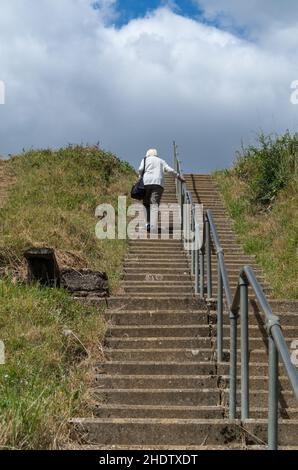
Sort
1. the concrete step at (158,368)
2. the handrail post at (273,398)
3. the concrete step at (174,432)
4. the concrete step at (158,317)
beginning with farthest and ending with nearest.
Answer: the concrete step at (158,317) < the concrete step at (158,368) < the concrete step at (174,432) < the handrail post at (273,398)

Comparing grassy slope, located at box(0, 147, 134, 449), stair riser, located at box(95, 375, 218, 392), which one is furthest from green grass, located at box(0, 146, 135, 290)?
stair riser, located at box(95, 375, 218, 392)

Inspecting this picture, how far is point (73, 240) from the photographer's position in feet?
29.3

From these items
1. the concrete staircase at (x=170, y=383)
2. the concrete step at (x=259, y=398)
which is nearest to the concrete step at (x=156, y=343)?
the concrete staircase at (x=170, y=383)

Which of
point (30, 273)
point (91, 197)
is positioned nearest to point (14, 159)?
point (91, 197)

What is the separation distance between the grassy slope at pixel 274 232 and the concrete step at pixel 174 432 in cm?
352

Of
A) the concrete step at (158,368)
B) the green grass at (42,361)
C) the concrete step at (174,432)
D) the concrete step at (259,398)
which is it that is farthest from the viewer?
the concrete step at (158,368)

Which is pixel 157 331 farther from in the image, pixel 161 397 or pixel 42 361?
pixel 42 361

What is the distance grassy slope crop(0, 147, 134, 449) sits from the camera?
12.2 ft

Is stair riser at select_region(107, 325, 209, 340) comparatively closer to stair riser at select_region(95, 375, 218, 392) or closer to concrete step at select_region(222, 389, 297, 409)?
stair riser at select_region(95, 375, 218, 392)

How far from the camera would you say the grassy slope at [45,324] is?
3.72m

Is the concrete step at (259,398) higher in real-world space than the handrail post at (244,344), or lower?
lower

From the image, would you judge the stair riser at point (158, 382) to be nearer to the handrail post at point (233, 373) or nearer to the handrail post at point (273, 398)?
the handrail post at point (233, 373)
